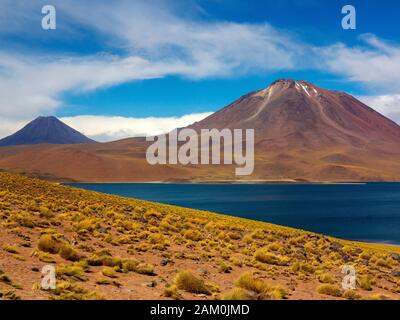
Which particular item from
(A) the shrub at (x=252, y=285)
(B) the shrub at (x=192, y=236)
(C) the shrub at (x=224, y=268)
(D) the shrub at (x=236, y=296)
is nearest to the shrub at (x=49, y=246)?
(C) the shrub at (x=224, y=268)

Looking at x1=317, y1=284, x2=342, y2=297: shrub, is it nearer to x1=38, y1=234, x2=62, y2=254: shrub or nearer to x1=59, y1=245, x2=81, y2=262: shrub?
x1=59, y1=245, x2=81, y2=262: shrub

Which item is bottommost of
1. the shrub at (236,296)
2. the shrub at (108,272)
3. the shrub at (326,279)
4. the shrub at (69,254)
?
the shrub at (326,279)

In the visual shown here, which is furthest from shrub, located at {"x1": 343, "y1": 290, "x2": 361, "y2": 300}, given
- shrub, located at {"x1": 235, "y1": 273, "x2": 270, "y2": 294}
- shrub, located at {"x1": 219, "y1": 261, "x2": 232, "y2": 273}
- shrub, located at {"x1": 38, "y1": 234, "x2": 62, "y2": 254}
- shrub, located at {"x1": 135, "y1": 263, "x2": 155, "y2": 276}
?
shrub, located at {"x1": 38, "y1": 234, "x2": 62, "y2": 254}

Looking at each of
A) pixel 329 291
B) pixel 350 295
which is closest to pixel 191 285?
pixel 329 291

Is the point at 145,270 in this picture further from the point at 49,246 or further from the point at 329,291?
the point at 329,291

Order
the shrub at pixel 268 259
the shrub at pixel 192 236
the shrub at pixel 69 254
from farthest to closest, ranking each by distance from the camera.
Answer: the shrub at pixel 192 236
the shrub at pixel 268 259
the shrub at pixel 69 254

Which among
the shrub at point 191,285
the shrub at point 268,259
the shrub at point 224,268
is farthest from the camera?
the shrub at point 268,259

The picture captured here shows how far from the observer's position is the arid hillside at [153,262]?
12766 millimetres

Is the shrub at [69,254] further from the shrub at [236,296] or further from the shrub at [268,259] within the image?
the shrub at [268,259]

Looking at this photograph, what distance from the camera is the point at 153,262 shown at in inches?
693
